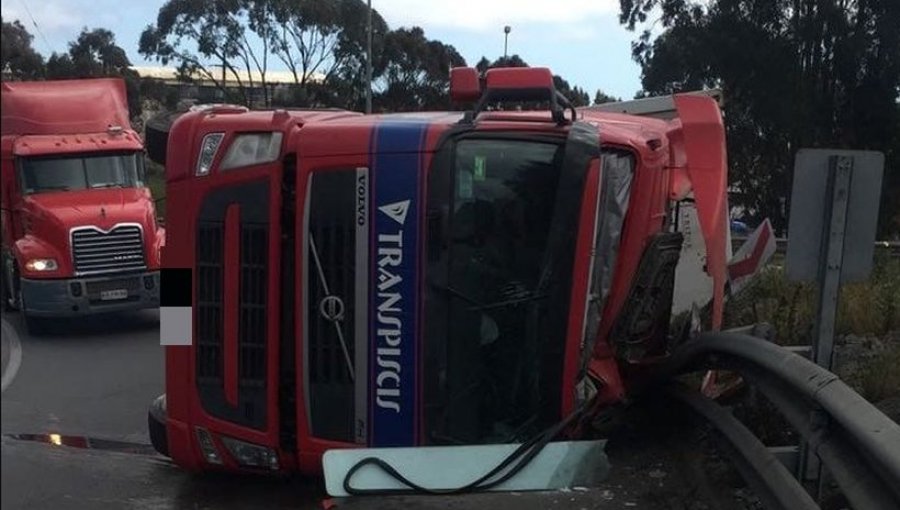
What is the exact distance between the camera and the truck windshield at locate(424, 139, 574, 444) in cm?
479

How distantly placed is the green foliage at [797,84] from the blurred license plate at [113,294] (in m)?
24.8

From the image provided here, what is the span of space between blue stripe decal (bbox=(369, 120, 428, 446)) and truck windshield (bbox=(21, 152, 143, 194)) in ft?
34.6

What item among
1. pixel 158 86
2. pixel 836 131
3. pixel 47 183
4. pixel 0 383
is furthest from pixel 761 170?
pixel 0 383

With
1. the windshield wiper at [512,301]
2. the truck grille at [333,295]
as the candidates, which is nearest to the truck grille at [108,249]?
the truck grille at [333,295]

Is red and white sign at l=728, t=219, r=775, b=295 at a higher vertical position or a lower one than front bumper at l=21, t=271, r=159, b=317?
higher

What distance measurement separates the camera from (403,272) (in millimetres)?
4793

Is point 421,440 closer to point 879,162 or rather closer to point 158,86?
point 879,162

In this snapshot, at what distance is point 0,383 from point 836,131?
36538 mm

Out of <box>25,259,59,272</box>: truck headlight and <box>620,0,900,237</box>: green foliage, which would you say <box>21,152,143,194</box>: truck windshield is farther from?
<box>620,0,900,237</box>: green foliage

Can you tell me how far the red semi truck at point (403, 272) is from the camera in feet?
15.7

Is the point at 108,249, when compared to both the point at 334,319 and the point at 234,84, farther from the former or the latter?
the point at 234,84

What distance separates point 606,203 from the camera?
4930 millimetres

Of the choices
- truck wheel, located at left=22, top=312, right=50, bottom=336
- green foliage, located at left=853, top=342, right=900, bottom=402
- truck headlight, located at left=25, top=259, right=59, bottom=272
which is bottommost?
truck wheel, located at left=22, top=312, right=50, bottom=336

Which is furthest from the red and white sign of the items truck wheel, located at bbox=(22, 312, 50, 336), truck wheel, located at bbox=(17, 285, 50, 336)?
truck wheel, located at bbox=(22, 312, 50, 336)
